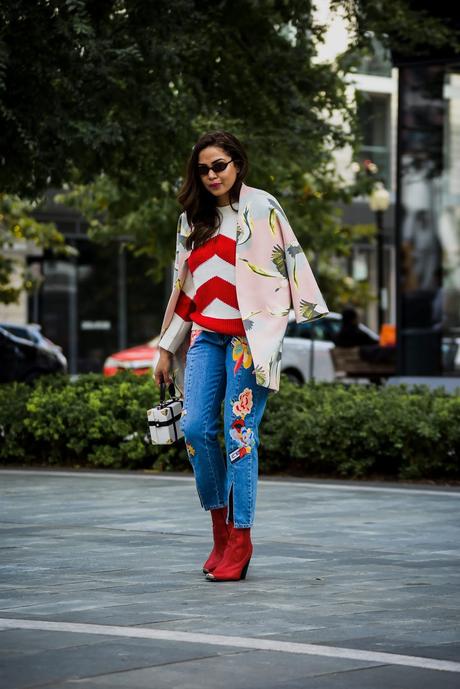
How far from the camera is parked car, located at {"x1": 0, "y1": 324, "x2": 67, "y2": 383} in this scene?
83.1 ft

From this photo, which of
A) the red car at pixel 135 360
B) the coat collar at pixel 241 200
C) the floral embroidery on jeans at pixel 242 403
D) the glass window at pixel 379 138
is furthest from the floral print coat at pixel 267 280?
the glass window at pixel 379 138

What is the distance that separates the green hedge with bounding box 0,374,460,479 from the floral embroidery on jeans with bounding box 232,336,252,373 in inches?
186

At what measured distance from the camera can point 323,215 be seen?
78.2 ft

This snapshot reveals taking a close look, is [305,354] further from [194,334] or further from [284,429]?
[194,334]

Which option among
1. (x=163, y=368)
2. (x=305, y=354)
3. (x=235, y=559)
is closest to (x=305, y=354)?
(x=305, y=354)

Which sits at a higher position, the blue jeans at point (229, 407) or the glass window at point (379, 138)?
the glass window at point (379, 138)

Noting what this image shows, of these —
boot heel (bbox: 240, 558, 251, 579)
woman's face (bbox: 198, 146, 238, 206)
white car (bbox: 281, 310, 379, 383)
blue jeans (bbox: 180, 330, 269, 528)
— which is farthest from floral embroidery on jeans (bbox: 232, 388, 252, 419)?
white car (bbox: 281, 310, 379, 383)

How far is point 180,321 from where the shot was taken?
696cm

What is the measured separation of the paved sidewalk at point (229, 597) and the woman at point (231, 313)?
358 millimetres

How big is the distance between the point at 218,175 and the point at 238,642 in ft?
7.67

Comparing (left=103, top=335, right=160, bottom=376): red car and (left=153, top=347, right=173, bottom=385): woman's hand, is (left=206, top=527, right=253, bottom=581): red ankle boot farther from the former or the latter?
(left=103, top=335, right=160, bottom=376): red car

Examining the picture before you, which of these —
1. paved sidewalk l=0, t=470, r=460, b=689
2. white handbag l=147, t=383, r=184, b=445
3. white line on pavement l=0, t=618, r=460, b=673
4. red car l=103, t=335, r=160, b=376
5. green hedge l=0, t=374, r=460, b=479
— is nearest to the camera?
paved sidewalk l=0, t=470, r=460, b=689

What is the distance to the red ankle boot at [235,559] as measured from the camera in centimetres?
661

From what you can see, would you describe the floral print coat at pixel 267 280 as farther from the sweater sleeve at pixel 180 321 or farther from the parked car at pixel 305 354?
the parked car at pixel 305 354
